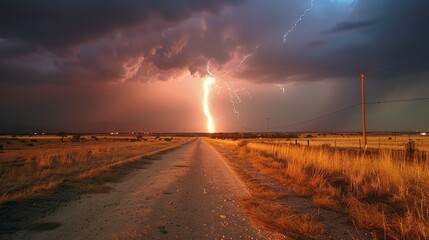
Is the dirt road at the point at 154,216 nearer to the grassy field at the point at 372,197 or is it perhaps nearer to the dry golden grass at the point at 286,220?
the dry golden grass at the point at 286,220

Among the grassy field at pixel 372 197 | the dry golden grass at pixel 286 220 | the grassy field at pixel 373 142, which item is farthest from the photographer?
the grassy field at pixel 373 142

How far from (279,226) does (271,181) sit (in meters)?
7.41

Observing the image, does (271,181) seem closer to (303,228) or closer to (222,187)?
(222,187)

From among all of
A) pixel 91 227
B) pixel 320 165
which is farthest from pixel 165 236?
pixel 320 165

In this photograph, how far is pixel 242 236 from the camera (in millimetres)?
6266

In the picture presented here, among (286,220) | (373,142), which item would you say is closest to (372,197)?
(286,220)

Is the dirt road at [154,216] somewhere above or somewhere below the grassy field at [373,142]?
below

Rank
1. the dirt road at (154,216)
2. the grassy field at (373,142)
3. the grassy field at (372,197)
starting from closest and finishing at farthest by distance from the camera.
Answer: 1. the dirt road at (154,216)
2. the grassy field at (372,197)
3. the grassy field at (373,142)

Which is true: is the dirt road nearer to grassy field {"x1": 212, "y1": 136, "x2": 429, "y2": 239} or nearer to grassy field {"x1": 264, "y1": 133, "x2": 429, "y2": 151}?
grassy field {"x1": 212, "y1": 136, "x2": 429, "y2": 239}

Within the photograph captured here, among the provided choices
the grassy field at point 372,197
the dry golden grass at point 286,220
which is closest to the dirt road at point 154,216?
the dry golden grass at point 286,220

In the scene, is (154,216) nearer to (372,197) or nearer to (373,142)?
(372,197)

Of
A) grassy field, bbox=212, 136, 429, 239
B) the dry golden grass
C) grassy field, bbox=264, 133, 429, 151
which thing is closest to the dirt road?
the dry golden grass

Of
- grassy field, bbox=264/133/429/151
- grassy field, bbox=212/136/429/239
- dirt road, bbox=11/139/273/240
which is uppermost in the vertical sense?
grassy field, bbox=264/133/429/151

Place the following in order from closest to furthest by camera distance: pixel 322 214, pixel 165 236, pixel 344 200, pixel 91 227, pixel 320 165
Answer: pixel 165 236
pixel 91 227
pixel 322 214
pixel 344 200
pixel 320 165
